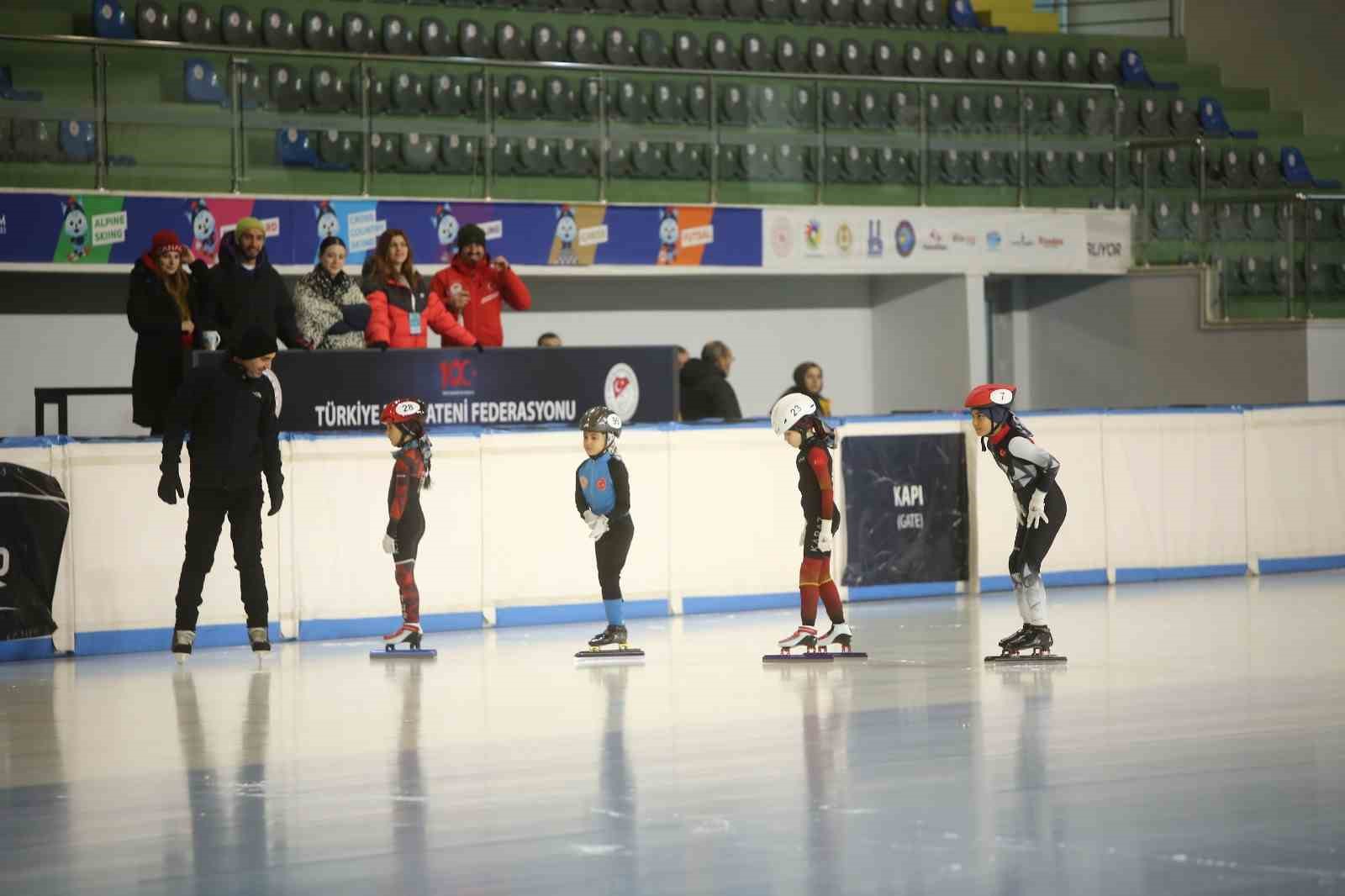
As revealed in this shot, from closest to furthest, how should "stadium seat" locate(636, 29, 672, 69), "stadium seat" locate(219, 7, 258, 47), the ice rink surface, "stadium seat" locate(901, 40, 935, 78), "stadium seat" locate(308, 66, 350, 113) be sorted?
the ice rink surface → "stadium seat" locate(308, 66, 350, 113) → "stadium seat" locate(219, 7, 258, 47) → "stadium seat" locate(636, 29, 672, 69) → "stadium seat" locate(901, 40, 935, 78)

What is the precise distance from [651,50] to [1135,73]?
24.0 feet

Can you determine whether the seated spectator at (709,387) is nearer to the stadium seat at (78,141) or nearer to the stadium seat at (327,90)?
the stadium seat at (327,90)

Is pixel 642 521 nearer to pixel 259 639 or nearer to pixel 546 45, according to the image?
pixel 259 639

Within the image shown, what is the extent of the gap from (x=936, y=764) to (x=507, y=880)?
2.48m

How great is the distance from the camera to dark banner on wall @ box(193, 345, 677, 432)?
534 inches

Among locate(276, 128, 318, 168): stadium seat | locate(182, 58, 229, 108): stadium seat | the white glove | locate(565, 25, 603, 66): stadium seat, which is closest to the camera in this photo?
the white glove

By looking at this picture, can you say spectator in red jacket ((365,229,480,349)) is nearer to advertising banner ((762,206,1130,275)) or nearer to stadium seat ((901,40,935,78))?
advertising banner ((762,206,1130,275))

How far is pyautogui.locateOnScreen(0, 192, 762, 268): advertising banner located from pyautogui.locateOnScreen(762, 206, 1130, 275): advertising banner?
0.56 metres

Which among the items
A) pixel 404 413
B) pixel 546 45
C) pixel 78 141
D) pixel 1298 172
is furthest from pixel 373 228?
pixel 1298 172

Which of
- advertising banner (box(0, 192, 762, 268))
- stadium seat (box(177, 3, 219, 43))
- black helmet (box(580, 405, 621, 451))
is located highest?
stadium seat (box(177, 3, 219, 43))

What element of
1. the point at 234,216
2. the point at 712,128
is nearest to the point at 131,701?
the point at 234,216

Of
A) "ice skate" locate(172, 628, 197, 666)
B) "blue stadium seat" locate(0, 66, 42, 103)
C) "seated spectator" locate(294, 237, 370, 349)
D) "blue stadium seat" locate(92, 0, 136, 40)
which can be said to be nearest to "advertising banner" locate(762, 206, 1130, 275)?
"blue stadium seat" locate(92, 0, 136, 40)

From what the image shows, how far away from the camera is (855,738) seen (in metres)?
8.52

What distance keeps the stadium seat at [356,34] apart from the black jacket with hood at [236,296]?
305 inches
